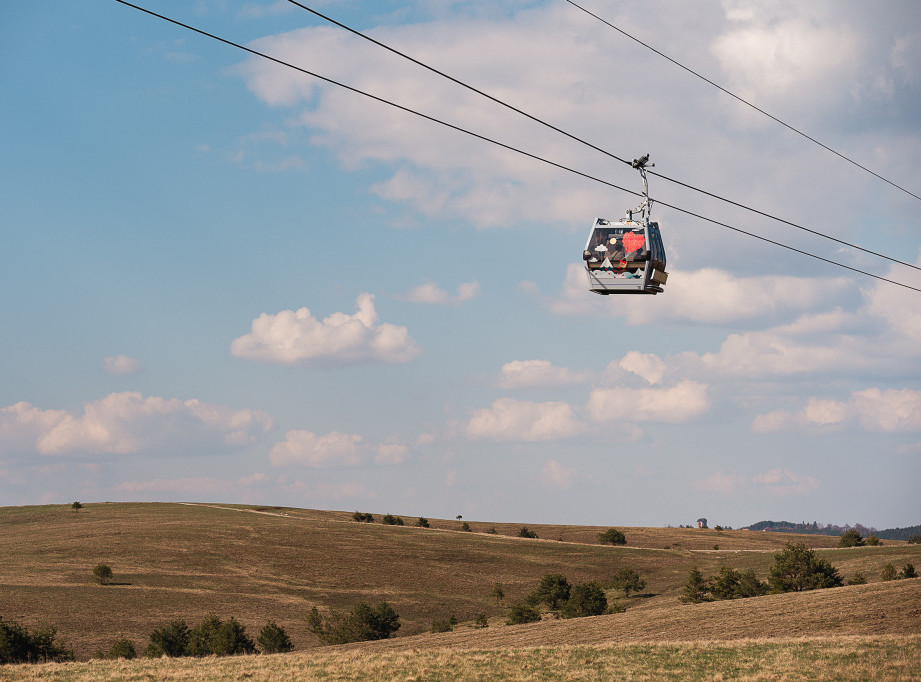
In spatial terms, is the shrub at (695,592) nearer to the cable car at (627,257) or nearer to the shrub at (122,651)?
the shrub at (122,651)

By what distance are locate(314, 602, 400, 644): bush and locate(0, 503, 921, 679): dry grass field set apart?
6.35ft

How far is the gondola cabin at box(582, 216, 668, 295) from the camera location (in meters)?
30.2

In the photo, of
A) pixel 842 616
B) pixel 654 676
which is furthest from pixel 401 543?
pixel 654 676

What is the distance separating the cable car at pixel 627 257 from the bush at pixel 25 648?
45331 mm

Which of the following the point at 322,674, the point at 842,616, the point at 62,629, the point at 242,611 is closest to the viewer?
the point at 322,674

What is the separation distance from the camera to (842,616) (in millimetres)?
46094

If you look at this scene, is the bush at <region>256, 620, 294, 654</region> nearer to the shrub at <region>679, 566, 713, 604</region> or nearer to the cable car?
the shrub at <region>679, 566, 713, 604</region>

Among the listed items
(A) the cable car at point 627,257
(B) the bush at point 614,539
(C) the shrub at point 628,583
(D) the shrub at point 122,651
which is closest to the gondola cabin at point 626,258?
(A) the cable car at point 627,257

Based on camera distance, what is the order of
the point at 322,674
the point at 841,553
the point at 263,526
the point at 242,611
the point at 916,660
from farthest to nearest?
the point at 263,526 → the point at 841,553 → the point at 242,611 → the point at 322,674 → the point at 916,660

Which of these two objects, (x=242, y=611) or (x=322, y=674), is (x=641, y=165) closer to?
(x=322, y=674)

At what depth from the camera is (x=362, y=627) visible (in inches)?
2815

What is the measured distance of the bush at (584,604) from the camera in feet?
256

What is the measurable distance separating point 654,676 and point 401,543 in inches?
3822

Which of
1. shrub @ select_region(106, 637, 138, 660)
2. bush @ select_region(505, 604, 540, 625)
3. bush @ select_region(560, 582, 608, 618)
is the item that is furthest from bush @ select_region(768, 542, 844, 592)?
shrub @ select_region(106, 637, 138, 660)
